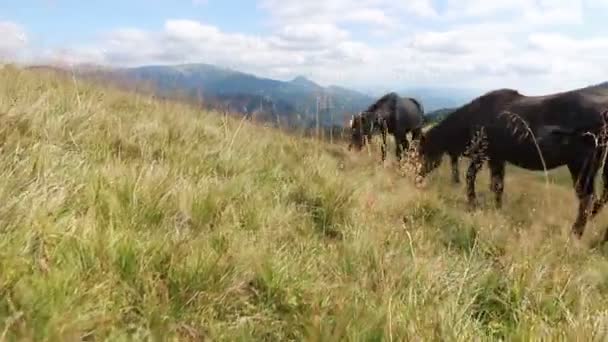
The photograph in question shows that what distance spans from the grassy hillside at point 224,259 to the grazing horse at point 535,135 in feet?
8.03

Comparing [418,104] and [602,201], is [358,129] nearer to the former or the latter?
[418,104]

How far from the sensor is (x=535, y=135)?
8.92 metres

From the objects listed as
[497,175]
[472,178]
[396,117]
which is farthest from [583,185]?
[396,117]

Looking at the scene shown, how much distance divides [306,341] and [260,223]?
175 centimetres

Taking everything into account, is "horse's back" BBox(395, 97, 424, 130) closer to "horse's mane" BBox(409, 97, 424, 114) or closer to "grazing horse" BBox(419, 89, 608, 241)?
"horse's mane" BBox(409, 97, 424, 114)

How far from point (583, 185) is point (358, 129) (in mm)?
6359

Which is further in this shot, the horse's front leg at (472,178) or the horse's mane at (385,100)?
the horse's mane at (385,100)

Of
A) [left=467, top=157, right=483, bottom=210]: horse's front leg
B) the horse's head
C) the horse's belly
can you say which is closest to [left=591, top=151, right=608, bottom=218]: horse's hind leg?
the horse's belly

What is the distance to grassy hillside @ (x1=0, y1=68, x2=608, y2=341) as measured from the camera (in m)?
2.61

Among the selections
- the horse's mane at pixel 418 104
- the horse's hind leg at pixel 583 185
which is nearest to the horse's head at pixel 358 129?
Result: the horse's mane at pixel 418 104

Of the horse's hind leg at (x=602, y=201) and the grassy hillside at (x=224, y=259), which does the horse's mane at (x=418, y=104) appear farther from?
the grassy hillside at (x=224, y=259)

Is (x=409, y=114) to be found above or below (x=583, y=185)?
above

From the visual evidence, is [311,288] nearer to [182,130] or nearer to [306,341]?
[306,341]

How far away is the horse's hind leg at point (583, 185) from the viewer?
25.9 ft
